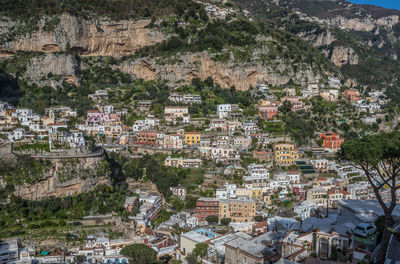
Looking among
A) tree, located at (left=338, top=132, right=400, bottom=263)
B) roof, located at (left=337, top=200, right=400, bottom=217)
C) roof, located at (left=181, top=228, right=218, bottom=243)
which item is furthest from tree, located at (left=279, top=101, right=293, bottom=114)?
tree, located at (left=338, top=132, right=400, bottom=263)

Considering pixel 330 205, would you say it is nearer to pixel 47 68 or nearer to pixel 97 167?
pixel 97 167

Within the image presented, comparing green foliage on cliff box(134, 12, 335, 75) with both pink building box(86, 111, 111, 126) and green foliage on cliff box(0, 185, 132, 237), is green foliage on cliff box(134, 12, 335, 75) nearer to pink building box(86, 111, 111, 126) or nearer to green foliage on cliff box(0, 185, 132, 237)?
pink building box(86, 111, 111, 126)

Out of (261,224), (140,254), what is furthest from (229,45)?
(140,254)

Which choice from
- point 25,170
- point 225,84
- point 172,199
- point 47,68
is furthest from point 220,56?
point 25,170

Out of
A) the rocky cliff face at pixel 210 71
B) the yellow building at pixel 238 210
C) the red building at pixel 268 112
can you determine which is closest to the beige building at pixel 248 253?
the yellow building at pixel 238 210

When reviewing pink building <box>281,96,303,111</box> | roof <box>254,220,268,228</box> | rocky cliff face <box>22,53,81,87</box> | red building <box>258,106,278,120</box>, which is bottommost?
roof <box>254,220,268,228</box>

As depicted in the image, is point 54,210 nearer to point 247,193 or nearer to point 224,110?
point 247,193
